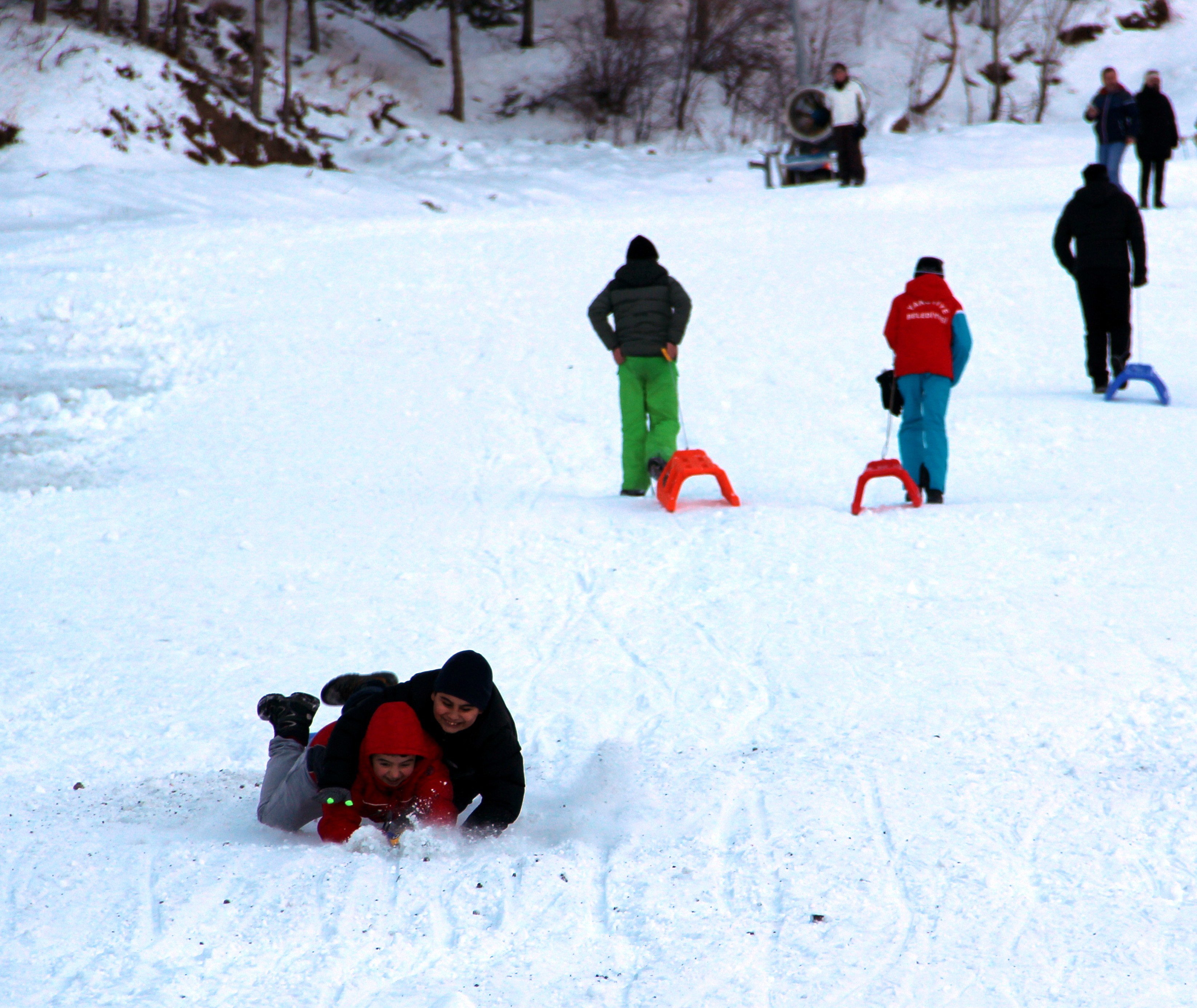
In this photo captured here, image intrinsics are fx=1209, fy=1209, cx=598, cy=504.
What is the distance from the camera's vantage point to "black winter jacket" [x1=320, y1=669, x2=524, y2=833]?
377 centimetres

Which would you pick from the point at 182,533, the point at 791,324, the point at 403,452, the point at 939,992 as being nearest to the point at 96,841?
the point at 939,992

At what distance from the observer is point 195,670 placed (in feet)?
18.6

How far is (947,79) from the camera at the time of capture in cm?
3156

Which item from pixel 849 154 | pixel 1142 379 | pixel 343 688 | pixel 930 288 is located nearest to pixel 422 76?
pixel 849 154

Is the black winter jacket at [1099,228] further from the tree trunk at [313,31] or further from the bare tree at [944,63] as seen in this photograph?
the tree trunk at [313,31]

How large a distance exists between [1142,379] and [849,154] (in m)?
10.4

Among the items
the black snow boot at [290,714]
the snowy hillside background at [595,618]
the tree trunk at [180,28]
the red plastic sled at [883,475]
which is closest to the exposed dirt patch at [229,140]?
the tree trunk at [180,28]

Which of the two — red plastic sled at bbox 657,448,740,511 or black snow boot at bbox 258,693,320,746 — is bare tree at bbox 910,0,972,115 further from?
black snow boot at bbox 258,693,320,746

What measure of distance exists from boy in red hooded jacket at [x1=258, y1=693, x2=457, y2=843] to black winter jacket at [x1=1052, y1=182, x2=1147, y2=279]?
26.4 feet

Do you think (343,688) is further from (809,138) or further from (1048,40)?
(1048,40)

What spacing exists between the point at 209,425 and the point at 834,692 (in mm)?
6824

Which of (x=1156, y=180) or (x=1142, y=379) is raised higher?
(x=1156, y=180)

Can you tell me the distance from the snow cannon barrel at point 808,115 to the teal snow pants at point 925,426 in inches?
571

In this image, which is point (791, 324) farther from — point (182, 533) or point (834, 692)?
point (834, 692)
